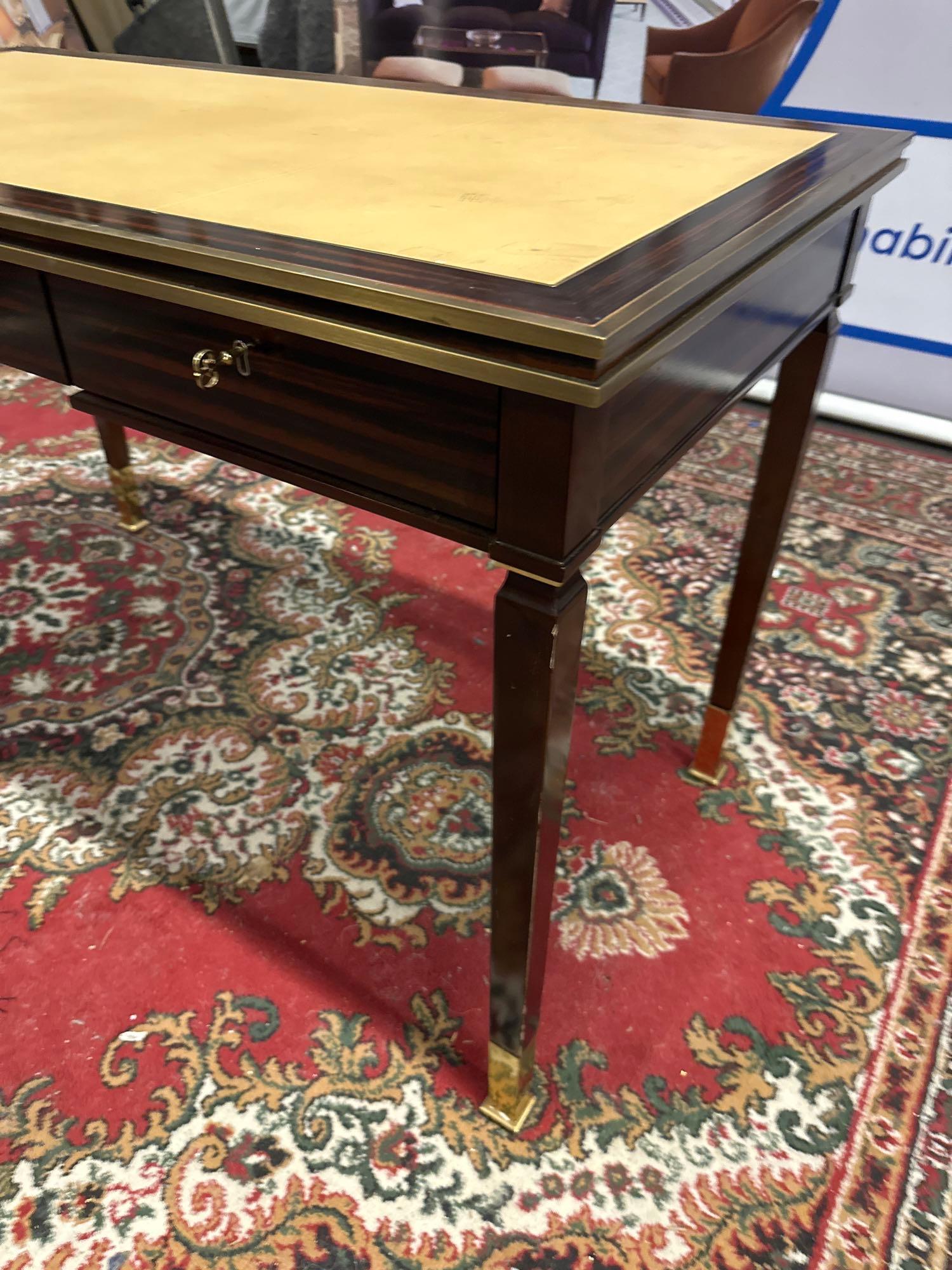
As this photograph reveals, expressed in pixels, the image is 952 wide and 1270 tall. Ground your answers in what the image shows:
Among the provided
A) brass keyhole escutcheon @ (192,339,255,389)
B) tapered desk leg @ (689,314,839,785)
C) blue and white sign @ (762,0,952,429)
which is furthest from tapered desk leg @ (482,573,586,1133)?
blue and white sign @ (762,0,952,429)

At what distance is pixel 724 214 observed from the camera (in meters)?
0.71

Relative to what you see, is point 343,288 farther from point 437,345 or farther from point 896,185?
point 896,185

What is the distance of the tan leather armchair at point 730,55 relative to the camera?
2189mm

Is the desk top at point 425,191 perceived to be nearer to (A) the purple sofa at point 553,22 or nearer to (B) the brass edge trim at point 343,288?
(B) the brass edge trim at point 343,288

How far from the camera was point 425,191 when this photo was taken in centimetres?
76

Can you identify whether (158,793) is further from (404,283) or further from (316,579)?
(404,283)

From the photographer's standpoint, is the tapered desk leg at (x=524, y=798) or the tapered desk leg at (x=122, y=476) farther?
the tapered desk leg at (x=122, y=476)

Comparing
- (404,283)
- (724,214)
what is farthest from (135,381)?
(724,214)

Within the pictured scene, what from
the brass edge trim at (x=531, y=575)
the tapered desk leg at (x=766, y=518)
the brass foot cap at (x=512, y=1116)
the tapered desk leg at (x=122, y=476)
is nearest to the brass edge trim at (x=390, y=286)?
the brass edge trim at (x=531, y=575)

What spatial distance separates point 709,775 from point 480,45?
2123 millimetres

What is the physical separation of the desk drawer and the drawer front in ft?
0.07

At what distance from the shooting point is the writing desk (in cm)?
58

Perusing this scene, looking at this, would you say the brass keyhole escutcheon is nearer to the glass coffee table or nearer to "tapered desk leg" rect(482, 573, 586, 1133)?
"tapered desk leg" rect(482, 573, 586, 1133)

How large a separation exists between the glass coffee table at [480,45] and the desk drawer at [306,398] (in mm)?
2054
